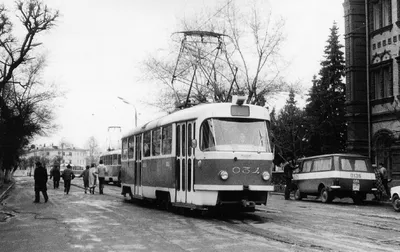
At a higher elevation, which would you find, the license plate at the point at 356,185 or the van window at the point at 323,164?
the van window at the point at 323,164

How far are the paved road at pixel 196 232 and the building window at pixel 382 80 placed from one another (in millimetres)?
16799

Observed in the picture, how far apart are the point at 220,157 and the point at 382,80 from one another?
20.5m

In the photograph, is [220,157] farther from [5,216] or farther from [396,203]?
[396,203]

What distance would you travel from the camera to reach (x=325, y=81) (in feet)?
146

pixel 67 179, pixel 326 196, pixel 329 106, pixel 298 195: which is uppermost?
pixel 329 106

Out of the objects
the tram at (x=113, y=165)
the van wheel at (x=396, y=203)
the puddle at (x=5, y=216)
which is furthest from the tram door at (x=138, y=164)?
the tram at (x=113, y=165)

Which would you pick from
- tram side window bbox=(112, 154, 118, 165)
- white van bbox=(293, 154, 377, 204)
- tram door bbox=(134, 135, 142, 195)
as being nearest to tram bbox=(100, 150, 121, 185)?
tram side window bbox=(112, 154, 118, 165)

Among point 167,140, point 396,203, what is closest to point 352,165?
point 396,203

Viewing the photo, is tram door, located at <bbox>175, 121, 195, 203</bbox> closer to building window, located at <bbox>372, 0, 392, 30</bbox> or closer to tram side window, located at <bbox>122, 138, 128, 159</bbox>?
tram side window, located at <bbox>122, 138, 128, 159</bbox>

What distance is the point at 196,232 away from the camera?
38.0ft

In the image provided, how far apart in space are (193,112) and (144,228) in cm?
384

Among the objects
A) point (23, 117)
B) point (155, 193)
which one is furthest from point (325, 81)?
point (155, 193)

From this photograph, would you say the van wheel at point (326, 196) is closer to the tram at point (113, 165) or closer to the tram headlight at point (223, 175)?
the tram headlight at point (223, 175)

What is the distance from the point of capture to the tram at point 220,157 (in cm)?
1406
